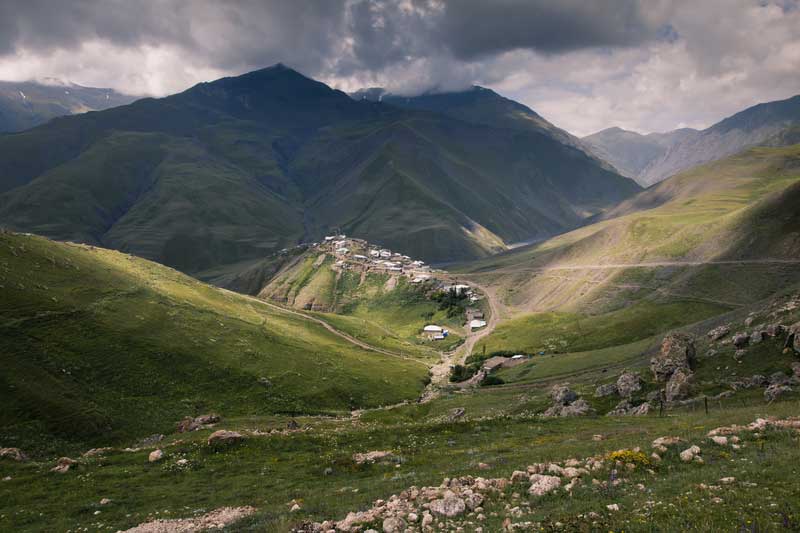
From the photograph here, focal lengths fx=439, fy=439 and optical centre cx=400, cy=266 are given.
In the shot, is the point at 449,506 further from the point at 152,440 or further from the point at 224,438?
the point at 152,440

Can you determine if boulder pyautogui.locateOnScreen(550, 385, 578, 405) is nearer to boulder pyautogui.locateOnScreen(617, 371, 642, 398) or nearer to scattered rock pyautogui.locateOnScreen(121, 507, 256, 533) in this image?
boulder pyautogui.locateOnScreen(617, 371, 642, 398)

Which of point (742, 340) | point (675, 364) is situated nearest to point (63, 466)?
point (675, 364)

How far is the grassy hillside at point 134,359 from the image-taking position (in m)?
52.3

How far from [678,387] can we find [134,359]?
75651 mm

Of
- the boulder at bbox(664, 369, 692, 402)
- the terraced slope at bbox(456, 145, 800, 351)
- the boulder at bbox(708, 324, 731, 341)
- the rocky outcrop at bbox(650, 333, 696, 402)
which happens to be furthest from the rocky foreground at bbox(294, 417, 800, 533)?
the terraced slope at bbox(456, 145, 800, 351)

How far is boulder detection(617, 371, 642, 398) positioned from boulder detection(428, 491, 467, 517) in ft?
153

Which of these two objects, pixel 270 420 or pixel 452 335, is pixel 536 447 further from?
pixel 452 335

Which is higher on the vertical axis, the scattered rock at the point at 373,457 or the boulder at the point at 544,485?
the boulder at the point at 544,485

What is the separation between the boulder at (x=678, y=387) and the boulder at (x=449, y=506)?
42.3 m

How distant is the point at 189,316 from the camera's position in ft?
298

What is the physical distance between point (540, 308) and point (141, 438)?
166 metres

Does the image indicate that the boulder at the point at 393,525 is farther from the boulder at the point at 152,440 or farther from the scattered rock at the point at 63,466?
the boulder at the point at 152,440

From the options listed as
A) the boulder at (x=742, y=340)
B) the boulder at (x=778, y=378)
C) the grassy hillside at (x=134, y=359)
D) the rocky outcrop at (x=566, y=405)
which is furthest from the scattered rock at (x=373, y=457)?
the boulder at (x=742, y=340)

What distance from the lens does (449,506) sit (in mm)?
19562
